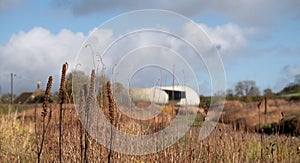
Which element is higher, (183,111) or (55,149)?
(183,111)

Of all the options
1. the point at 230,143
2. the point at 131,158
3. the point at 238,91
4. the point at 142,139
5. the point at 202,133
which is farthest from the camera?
the point at 238,91

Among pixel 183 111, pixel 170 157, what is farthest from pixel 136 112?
pixel 170 157

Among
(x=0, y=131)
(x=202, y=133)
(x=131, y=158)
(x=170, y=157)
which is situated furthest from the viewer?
(x=0, y=131)

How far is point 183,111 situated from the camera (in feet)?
15.7

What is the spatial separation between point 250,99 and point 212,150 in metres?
29.5

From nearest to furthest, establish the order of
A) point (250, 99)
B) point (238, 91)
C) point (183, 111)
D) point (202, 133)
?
point (183, 111) < point (202, 133) < point (250, 99) < point (238, 91)

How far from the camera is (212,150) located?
4.97m

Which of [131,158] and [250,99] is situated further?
[250,99]

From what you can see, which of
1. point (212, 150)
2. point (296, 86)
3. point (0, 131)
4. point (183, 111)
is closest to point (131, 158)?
point (183, 111)

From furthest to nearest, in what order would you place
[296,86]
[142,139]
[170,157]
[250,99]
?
A: [296,86] < [250,99] < [142,139] < [170,157]

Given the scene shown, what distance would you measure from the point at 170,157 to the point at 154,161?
0.23m

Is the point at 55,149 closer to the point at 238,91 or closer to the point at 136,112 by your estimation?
the point at 136,112

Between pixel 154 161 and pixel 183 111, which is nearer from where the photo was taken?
pixel 154 161

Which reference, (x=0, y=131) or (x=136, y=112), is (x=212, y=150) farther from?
(x=0, y=131)
